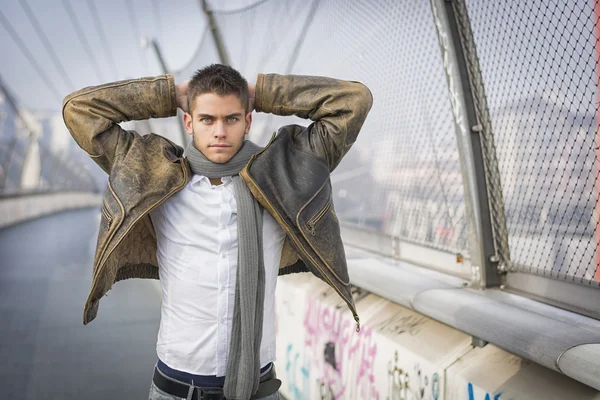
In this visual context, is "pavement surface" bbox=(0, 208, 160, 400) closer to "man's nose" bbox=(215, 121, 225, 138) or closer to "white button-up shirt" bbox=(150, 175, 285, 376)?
"white button-up shirt" bbox=(150, 175, 285, 376)

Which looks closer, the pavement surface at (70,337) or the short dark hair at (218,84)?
the short dark hair at (218,84)

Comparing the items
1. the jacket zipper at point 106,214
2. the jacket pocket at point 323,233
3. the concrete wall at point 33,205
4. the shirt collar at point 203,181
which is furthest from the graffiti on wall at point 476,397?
the concrete wall at point 33,205

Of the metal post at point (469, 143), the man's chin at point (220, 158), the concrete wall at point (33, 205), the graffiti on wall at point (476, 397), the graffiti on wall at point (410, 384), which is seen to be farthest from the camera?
the concrete wall at point (33, 205)

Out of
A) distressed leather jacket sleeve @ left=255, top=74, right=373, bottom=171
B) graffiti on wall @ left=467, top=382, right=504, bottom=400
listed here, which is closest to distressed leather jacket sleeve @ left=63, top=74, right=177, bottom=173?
distressed leather jacket sleeve @ left=255, top=74, right=373, bottom=171

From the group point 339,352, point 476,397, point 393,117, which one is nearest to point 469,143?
point 393,117

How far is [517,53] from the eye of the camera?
3020 mm

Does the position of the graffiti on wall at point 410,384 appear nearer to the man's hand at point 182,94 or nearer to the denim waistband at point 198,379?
the denim waistband at point 198,379

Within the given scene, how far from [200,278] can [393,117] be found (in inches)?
85.7

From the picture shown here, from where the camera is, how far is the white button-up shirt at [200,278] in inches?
91.6

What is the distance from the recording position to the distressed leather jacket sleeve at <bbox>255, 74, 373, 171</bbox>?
246cm

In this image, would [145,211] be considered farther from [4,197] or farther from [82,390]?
[4,197]

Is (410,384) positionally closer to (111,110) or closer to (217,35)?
(111,110)

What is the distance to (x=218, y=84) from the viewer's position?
7.72 ft

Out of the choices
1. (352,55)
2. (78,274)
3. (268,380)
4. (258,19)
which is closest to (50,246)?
(78,274)
